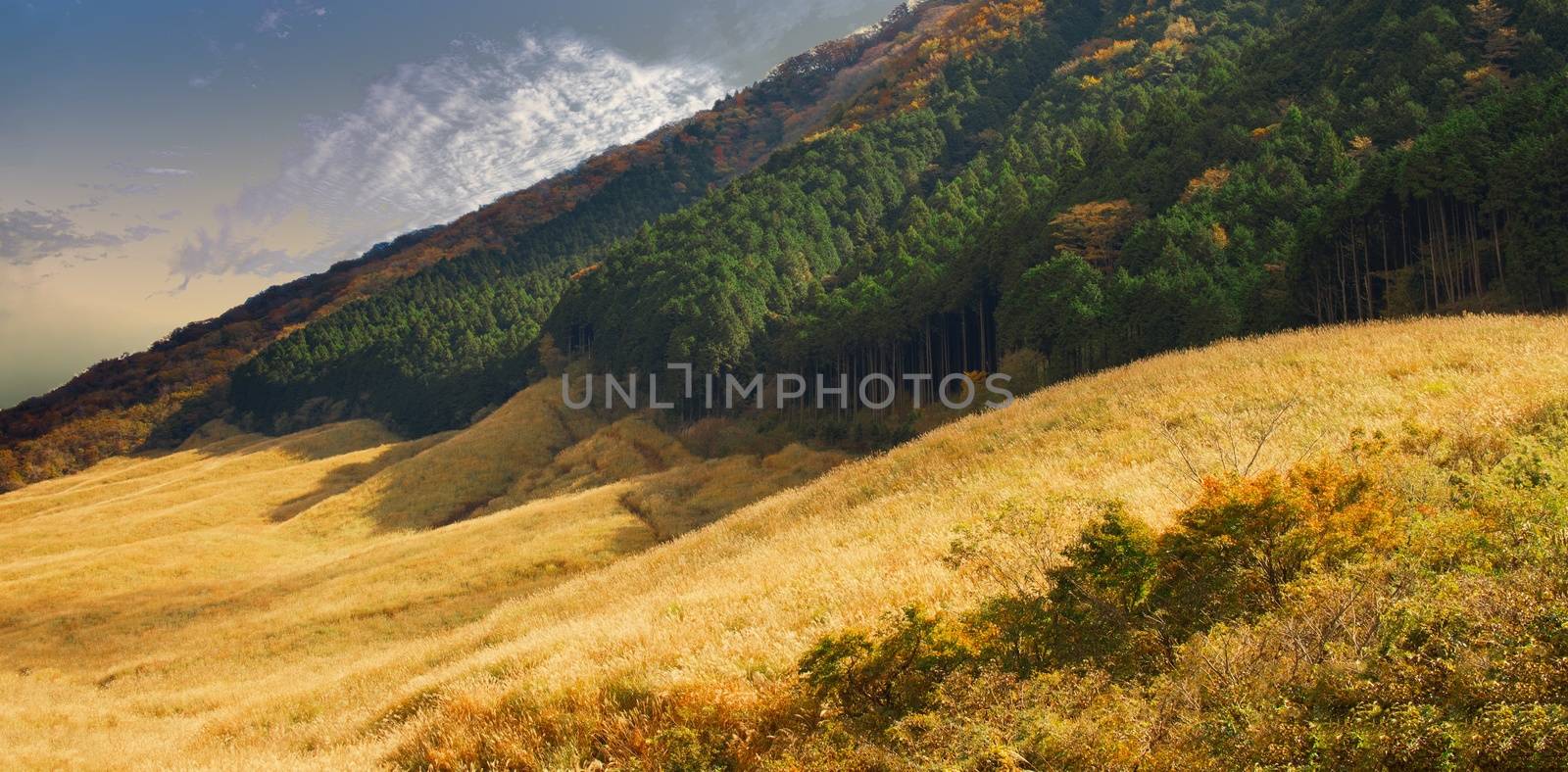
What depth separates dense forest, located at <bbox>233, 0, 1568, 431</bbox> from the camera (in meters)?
43.2

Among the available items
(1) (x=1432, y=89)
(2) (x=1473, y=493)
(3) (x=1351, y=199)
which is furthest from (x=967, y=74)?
(2) (x=1473, y=493)

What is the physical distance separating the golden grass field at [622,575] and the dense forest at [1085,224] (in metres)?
19.4

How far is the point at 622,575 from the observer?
87.7ft

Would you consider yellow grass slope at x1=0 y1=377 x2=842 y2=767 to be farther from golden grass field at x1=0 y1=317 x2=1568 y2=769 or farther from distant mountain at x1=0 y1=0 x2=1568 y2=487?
distant mountain at x1=0 y1=0 x2=1568 y2=487

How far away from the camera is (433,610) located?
37.5 meters

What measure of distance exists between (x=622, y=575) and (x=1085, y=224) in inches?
2099

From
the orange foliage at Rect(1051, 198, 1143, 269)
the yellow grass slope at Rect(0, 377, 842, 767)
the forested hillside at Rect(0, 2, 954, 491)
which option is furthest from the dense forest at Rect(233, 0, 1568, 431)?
the yellow grass slope at Rect(0, 377, 842, 767)

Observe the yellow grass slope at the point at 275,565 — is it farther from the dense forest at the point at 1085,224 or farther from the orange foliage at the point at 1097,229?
the orange foliage at the point at 1097,229

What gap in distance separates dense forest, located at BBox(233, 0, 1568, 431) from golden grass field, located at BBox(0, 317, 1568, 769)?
1939 cm

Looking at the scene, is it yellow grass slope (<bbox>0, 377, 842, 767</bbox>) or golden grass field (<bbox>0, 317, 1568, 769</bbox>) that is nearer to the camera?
golden grass field (<bbox>0, 317, 1568, 769</bbox>)

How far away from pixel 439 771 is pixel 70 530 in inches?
3314

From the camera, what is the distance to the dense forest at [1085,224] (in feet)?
142
